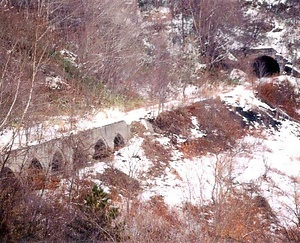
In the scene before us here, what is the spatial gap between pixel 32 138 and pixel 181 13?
1954cm

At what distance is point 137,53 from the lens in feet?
63.2

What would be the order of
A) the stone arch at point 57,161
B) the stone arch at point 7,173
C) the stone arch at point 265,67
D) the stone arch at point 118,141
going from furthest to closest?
the stone arch at point 265,67 < the stone arch at point 118,141 < the stone arch at point 57,161 < the stone arch at point 7,173

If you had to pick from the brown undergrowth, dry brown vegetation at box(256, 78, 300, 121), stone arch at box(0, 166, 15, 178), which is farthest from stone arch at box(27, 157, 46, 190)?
dry brown vegetation at box(256, 78, 300, 121)

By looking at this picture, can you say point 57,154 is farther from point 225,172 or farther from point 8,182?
point 225,172

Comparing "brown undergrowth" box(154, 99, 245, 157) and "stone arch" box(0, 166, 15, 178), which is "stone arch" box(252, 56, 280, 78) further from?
"stone arch" box(0, 166, 15, 178)

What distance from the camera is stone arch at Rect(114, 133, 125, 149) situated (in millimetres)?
11922

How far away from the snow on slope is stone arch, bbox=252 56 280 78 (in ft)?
28.1

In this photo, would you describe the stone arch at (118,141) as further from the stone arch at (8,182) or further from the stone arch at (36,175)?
the stone arch at (8,182)

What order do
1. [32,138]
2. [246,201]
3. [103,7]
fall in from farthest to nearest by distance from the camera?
[103,7]
[246,201]
[32,138]

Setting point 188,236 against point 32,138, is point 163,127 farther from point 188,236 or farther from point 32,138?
point 188,236

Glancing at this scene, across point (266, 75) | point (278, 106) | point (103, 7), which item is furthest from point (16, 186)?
point (266, 75)

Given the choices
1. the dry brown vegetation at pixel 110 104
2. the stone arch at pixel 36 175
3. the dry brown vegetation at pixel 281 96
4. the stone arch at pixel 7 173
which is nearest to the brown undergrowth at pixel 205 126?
the dry brown vegetation at pixel 110 104

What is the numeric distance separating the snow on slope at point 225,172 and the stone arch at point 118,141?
0.26 m

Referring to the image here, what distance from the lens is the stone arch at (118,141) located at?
11922mm
